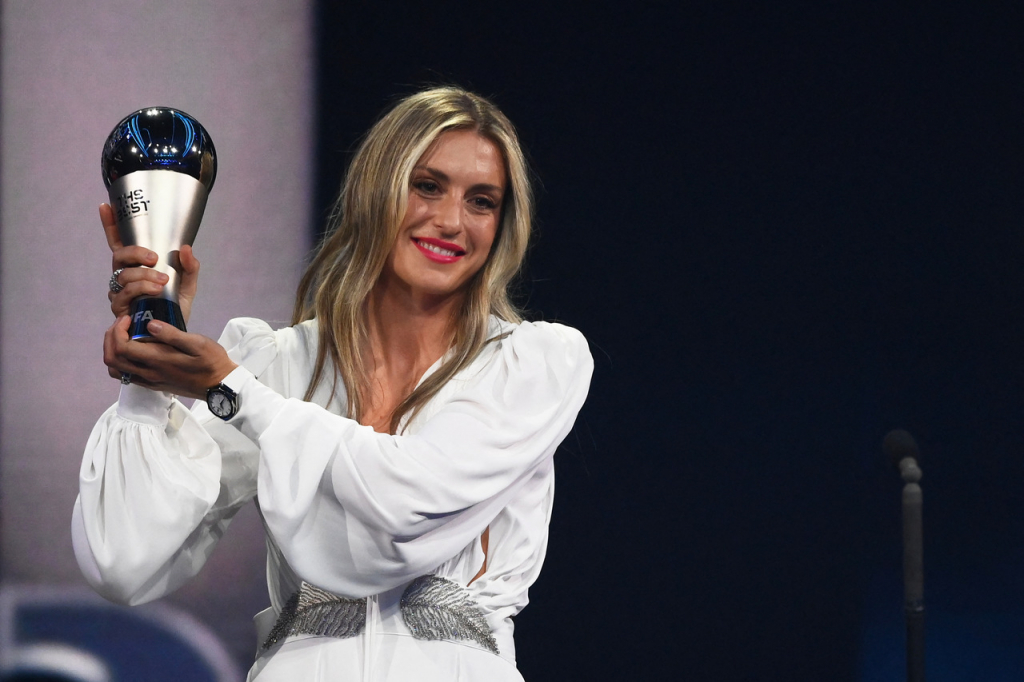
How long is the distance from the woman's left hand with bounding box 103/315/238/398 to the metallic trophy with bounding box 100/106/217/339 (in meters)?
0.04

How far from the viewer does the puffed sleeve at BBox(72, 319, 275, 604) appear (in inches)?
52.3

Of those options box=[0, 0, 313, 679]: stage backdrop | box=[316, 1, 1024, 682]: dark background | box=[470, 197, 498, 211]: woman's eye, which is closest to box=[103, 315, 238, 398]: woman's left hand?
box=[470, 197, 498, 211]: woman's eye

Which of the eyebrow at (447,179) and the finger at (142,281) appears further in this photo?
the eyebrow at (447,179)

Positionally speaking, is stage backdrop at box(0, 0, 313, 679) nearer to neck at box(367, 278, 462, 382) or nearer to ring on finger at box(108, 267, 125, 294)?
neck at box(367, 278, 462, 382)

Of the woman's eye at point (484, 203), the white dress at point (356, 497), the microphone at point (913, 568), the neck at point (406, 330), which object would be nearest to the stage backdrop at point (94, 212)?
the neck at point (406, 330)

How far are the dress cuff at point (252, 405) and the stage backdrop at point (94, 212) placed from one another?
1.21m

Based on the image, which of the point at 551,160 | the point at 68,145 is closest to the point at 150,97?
the point at 68,145

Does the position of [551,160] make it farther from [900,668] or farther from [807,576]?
[900,668]

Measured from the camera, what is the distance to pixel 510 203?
164cm

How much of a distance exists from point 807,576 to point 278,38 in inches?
75.0

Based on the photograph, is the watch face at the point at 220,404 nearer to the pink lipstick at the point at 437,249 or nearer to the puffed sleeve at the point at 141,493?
the puffed sleeve at the point at 141,493

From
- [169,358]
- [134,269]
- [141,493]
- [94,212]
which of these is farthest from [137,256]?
[94,212]

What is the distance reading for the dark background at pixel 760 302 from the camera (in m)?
2.69

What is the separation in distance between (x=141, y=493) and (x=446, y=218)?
1.89 feet
